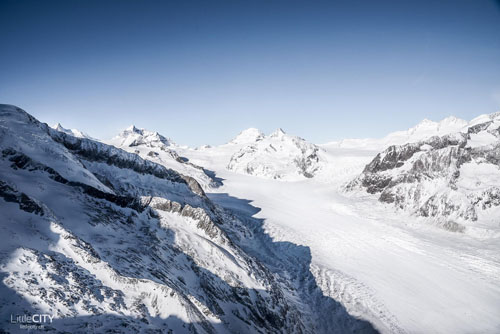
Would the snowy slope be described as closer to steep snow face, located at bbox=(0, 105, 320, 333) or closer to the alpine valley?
the alpine valley

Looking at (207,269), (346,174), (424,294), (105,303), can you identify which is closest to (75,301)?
(105,303)

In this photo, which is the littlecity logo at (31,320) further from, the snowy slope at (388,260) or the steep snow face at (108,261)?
the snowy slope at (388,260)

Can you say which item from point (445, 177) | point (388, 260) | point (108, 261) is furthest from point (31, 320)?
point (445, 177)

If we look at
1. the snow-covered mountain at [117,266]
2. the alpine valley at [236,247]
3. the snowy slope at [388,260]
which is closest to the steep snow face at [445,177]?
the alpine valley at [236,247]

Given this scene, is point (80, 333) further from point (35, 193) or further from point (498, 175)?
point (498, 175)

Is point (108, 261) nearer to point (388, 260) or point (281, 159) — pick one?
point (388, 260)

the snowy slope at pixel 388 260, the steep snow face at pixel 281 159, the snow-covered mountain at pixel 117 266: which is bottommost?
the snowy slope at pixel 388 260

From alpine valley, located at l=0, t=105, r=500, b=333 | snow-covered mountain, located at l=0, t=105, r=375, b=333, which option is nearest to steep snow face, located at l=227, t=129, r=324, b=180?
alpine valley, located at l=0, t=105, r=500, b=333
